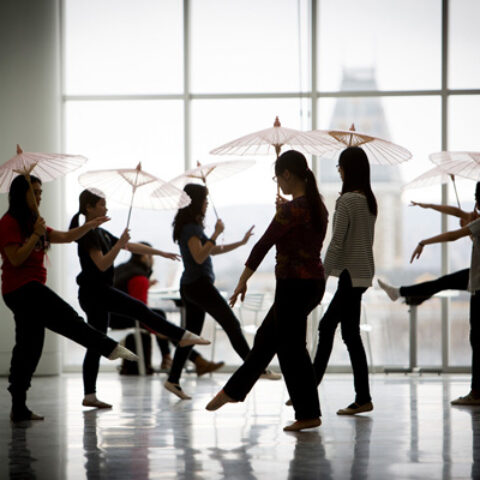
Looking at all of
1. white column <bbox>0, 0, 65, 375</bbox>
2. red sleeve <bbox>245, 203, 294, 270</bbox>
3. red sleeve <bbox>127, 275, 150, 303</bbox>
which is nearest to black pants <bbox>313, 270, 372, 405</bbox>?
red sleeve <bbox>245, 203, 294, 270</bbox>

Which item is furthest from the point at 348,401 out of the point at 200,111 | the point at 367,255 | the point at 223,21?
the point at 223,21

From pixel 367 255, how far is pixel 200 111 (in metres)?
4.02

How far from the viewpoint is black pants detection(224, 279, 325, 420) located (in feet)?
13.0

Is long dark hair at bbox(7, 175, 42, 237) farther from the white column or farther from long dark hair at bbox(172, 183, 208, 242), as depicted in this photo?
the white column

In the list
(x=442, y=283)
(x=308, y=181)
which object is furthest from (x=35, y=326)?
(x=442, y=283)

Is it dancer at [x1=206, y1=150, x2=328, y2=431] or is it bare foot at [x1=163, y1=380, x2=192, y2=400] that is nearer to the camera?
dancer at [x1=206, y1=150, x2=328, y2=431]

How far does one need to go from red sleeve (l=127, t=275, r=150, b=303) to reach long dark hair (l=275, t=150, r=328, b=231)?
12.0 feet

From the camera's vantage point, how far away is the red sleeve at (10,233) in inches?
171

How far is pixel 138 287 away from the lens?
7539 mm

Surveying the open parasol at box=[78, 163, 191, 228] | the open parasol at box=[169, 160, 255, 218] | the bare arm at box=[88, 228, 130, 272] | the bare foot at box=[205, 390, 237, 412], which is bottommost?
the bare foot at box=[205, 390, 237, 412]

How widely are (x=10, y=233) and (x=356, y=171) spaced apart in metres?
1.94

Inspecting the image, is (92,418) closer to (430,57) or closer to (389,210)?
(389,210)

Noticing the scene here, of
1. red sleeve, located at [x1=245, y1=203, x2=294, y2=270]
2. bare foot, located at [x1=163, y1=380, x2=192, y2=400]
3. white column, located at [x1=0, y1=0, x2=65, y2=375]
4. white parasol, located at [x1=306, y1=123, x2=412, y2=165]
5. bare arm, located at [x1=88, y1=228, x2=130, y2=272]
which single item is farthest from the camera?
white column, located at [x1=0, y1=0, x2=65, y2=375]

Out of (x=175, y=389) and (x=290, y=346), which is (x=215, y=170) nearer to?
(x=175, y=389)
